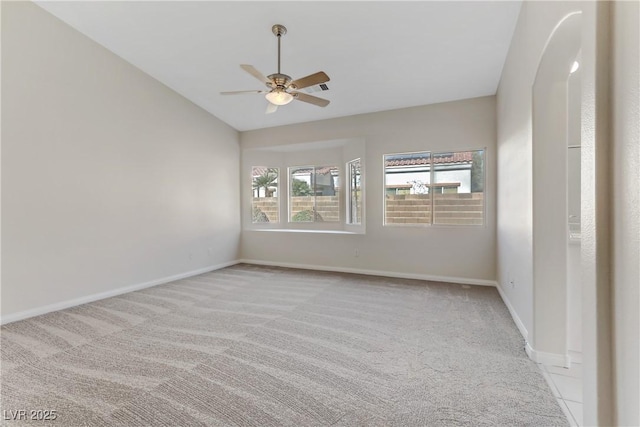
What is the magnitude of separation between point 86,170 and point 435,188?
4.98m

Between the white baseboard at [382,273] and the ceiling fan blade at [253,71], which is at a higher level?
the ceiling fan blade at [253,71]

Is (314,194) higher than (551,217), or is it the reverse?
(314,194)

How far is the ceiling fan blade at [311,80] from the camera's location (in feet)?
8.86

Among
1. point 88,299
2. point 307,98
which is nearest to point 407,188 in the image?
point 307,98

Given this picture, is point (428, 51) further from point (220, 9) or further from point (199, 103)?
point (199, 103)

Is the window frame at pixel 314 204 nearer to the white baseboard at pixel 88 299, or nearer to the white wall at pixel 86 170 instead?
the white wall at pixel 86 170

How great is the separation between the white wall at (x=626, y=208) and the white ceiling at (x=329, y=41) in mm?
2271

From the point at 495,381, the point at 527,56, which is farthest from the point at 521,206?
the point at 495,381

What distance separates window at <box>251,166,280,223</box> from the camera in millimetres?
6488

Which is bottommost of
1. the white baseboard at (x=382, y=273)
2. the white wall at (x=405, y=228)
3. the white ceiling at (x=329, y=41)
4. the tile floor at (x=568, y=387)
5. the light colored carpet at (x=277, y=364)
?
the tile floor at (x=568, y=387)

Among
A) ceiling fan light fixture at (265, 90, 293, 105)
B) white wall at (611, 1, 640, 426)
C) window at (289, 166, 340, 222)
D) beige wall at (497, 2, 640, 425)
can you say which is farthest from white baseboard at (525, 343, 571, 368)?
window at (289, 166, 340, 222)

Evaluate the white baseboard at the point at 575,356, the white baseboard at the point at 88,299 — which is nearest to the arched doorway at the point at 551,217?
the white baseboard at the point at 575,356

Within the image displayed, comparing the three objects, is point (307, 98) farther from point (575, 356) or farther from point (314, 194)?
point (575, 356)

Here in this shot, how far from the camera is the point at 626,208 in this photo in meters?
0.93
